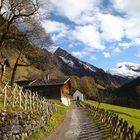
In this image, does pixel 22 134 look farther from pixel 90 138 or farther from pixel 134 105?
pixel 134 105

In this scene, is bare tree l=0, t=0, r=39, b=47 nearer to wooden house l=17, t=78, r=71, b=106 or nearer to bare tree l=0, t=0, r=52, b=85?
bare tree l=0, t=0, r=52, b=85

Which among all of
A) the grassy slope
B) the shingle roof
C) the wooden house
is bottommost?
the grassy slope

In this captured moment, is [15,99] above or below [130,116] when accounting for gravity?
above

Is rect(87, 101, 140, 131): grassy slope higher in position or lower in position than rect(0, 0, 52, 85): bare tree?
lower

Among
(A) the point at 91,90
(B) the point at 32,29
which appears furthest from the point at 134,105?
(B) the point at 32,29

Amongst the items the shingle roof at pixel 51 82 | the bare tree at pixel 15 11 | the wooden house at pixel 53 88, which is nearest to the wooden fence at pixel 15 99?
the bare tree at pixel 15 11

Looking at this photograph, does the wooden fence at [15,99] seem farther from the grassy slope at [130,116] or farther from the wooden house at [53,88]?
the wooden house at [53,88]

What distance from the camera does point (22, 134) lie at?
24.8m

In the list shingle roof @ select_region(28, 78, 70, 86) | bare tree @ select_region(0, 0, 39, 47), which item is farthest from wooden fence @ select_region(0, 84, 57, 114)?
shingle roof @ select_region(28, 78, 70, 86)

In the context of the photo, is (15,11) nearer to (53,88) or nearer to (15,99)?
(15,99)

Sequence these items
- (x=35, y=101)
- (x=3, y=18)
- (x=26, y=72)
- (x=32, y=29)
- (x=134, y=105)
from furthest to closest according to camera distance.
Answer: (x=26, y=72) → (x=134, y=105) → (x=32, y=29) → (x=3, y=18) → (x=35, y=101)

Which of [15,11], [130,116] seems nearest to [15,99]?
[15,11]

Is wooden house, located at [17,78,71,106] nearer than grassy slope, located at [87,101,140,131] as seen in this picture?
No

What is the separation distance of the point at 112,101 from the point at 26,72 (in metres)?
42.5
